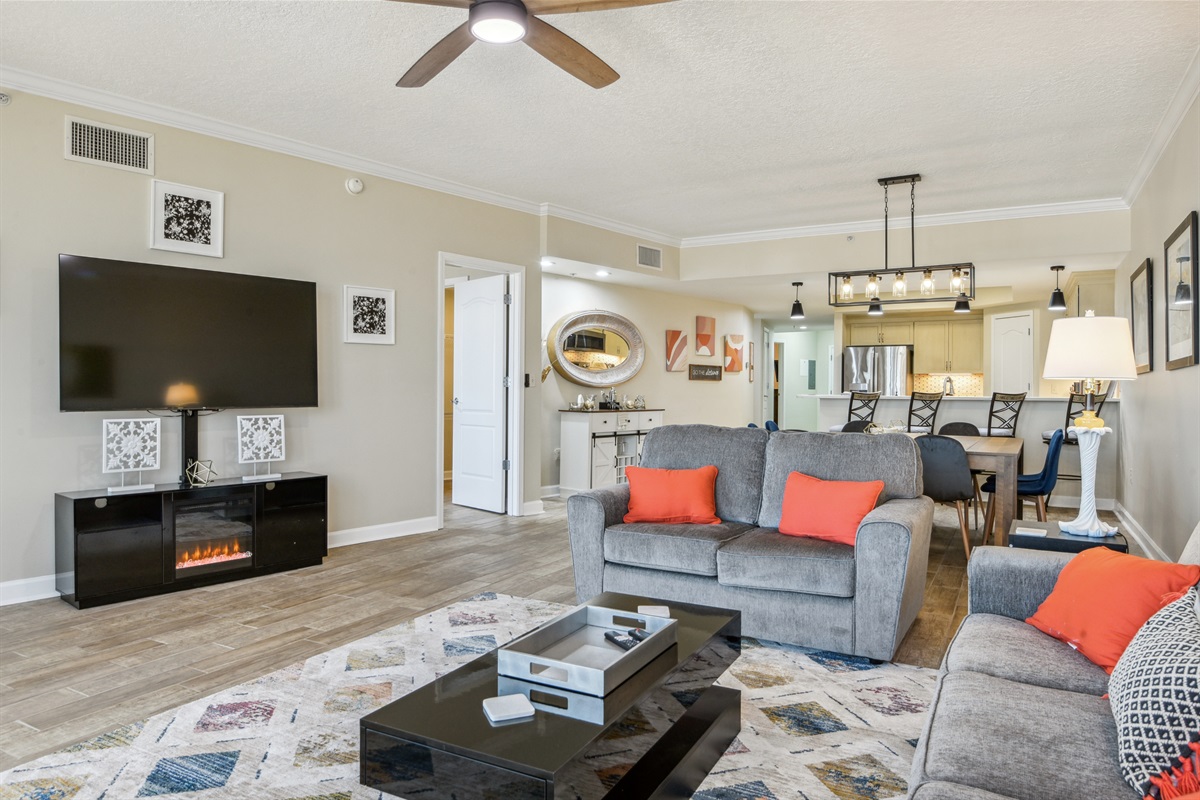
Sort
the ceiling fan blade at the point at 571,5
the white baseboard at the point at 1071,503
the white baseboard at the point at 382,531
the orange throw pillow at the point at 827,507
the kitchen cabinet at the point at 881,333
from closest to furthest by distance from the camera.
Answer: the ceiling fan blade at the point at 571,5 < the orange throw pillow at the point at 827,507 < the white baseboard at the point at 382,531 < the white baseboard at the point at 1071,503 < the kitchen cabinet at the point at 881,333

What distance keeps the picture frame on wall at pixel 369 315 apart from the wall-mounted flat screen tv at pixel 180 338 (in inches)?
14.8

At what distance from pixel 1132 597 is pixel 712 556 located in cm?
163

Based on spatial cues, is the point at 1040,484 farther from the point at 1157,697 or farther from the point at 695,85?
the point at 1157,697

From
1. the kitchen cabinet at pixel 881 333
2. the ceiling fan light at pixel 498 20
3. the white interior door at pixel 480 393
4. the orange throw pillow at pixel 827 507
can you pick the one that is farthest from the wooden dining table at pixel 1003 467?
the kitchen cabinet at pixel 881 333

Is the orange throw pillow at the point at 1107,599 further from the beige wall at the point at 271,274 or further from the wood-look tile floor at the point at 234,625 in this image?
the beige wall at the point at 271,274

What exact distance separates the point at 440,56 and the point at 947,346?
994 cm

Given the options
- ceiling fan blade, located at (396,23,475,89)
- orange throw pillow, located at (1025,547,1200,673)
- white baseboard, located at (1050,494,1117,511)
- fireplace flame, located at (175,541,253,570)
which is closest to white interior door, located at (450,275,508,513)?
fireplace flame, located at (175,541,253,570)

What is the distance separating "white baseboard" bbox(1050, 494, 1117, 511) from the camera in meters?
6.71

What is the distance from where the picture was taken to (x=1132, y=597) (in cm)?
185

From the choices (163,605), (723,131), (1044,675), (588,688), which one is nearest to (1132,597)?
(1044,675)

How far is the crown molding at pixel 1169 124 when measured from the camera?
3627mm

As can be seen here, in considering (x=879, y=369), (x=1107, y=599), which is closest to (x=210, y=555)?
(x=1107, y=599)

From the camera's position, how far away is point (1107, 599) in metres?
1.90

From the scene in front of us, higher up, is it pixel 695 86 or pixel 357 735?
pixel 695 86
